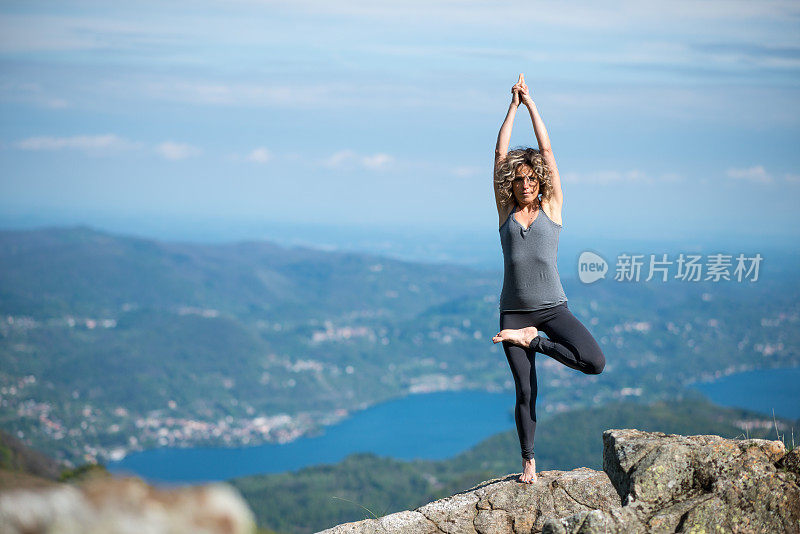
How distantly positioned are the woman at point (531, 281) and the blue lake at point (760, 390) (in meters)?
110

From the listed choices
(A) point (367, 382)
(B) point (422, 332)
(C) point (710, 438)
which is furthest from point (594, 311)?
(C) point (710, 438)

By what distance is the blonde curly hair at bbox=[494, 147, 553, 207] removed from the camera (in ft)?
18.0

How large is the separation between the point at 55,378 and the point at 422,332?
9655cm

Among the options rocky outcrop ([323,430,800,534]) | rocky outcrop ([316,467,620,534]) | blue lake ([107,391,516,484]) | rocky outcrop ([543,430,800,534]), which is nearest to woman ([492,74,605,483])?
rocky outcrop ([316,467,620,534])

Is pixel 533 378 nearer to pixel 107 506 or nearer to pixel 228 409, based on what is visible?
pixel 107 506

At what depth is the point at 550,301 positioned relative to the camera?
5539 mm

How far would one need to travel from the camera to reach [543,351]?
5.48 metres

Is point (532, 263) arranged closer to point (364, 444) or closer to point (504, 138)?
point (504, 138)

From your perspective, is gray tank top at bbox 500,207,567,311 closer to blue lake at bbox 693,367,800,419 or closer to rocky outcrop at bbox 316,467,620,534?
rocky outcrop at bbox 316,467,620,534

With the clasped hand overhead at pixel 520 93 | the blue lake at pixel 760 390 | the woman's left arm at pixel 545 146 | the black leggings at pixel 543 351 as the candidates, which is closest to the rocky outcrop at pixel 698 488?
the black leggings at pixel 543 351

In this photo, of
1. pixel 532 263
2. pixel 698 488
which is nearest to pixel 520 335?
pixel 532 263

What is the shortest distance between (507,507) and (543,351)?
1335mm

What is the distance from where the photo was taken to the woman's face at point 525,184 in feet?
17.8

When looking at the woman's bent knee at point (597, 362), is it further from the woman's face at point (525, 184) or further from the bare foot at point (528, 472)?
the woman's face at point (525, 184)
